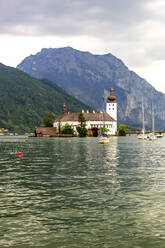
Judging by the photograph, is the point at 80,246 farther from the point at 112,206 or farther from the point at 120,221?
the point at 112,206

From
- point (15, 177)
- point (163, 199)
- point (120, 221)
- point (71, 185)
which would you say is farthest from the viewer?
point (15, 177)

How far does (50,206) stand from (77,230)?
5.64 metres

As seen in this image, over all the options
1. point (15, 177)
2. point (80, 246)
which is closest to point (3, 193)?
point (15, 177)

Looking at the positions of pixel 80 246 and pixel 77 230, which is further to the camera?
pixel 77 230

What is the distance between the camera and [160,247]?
1563 cm

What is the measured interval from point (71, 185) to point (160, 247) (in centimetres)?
1708

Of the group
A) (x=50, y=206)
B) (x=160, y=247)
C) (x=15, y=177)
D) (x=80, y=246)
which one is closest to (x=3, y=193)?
(x=50, y=206)

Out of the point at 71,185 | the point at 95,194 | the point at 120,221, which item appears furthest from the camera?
the point at 71,185

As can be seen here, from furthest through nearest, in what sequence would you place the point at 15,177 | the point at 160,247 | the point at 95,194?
1. the point at 15,177
2. the point at 95,194
3. the point at 160,247

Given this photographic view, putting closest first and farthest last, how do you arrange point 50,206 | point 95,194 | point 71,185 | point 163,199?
point 50,206, point 163,199, point 95,194, point 71,185

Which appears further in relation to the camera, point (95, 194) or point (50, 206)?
point (95, 194)

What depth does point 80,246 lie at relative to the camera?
616 inches

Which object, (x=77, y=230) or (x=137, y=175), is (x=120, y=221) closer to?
(x=77, y=230)

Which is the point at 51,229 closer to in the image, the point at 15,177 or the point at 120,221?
the point at 120,221
